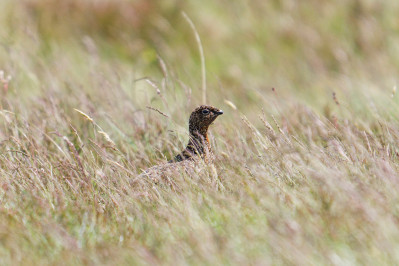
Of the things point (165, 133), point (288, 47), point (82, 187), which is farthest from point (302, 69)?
point (82, 187)

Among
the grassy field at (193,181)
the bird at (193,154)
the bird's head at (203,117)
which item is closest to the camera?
the grassy field at (193,181)

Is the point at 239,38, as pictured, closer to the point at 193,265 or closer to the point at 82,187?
the point at 82,187

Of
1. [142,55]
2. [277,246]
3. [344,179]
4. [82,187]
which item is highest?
[344,179]

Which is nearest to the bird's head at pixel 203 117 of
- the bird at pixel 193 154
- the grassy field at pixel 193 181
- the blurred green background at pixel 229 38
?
the bird at pixel 193 154

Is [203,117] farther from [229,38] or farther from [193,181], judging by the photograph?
[229,38]

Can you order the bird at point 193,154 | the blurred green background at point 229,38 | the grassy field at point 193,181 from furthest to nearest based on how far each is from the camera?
the blurred green background at point 229,38
the bird at point 193,154
the grassy field at point 193,181

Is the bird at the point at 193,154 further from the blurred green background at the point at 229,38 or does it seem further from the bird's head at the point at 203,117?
the blurred green background at the point at 229,38

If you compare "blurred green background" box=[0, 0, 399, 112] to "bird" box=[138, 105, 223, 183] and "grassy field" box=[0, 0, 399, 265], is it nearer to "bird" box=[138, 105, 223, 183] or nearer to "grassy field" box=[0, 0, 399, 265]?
"grassy field" box=[0, 0, 399, 265]

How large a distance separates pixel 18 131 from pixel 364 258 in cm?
301

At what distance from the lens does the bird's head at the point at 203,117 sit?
16.2 feet

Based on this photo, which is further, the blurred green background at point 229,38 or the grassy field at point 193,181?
the blurred green background at point 229,38

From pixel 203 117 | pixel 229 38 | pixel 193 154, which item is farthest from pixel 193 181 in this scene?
pixel 229 38

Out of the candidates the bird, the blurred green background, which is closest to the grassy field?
the bird

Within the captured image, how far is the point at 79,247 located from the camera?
3.36 metres
